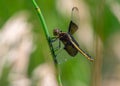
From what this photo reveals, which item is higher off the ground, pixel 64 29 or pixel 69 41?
pixel 64 29

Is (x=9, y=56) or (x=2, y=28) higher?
(x=2, y=28)

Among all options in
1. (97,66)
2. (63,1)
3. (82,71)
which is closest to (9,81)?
(82,71)

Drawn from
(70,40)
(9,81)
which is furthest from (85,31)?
(70,40)

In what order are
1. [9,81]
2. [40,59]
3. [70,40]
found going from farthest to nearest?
[40,59] < [9,81] < [70,40]

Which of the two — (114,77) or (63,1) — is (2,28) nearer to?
(63,1)

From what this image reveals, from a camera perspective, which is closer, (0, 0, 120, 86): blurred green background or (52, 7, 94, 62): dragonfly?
(52, 7, 94, 62): dragonfly

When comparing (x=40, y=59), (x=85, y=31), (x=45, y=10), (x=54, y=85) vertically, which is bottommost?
(x=54, y=85)

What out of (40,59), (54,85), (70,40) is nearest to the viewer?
(70,40)

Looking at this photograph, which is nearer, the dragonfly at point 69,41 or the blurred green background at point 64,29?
the dragonfly at point 69,41

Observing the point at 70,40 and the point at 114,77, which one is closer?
the point at 70,40

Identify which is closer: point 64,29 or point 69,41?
point 69,41
